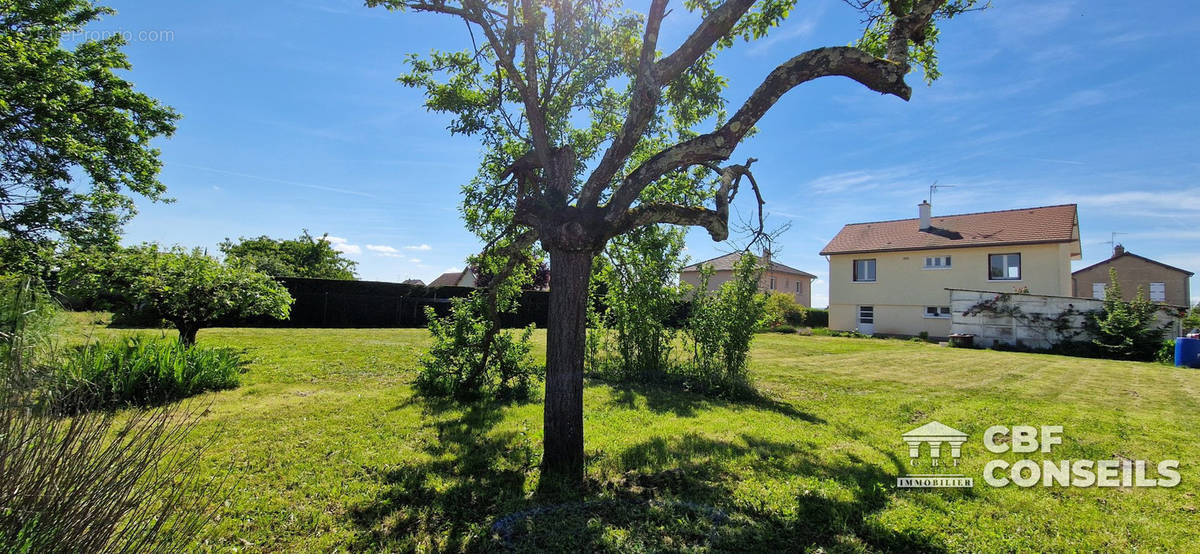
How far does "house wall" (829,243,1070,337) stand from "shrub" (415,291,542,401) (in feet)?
72.7

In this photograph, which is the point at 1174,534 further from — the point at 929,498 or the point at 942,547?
the point at 942,547

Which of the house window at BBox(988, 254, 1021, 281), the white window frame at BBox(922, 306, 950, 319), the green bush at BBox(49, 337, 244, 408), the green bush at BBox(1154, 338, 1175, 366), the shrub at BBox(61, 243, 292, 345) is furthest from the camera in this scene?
the white window frame at BBox(922, 306, 950, 319)

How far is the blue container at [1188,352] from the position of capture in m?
12.5

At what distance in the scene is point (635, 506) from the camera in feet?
11.8

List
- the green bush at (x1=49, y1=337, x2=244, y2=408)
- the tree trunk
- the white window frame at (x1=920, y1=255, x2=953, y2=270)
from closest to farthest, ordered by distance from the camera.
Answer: the tree trunk → the green bush at (x1=49, y1=337, x2=244, y2=408) → the white window frame at (x1=920, y1=255, x2=953, y2=270)

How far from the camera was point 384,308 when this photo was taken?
1995cm

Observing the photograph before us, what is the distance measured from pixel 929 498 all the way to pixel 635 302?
20.2 ft

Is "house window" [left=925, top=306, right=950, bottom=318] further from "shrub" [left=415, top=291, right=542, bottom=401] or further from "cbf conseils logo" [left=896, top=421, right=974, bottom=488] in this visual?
"shrub" [left=415, top=291, right=542, bottom=401]

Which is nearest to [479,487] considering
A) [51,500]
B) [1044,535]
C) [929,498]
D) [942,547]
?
[51,500]

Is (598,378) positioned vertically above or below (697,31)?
below

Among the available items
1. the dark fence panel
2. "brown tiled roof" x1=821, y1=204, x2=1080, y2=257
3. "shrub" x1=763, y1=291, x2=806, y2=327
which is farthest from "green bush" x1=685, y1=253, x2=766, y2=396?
"brown tiled roof" x1=821, y1=204, x2=1080, y2=257

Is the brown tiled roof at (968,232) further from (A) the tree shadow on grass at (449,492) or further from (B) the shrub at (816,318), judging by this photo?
(A) the tree shadow on grass at (449,492)

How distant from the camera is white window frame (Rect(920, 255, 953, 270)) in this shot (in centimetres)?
2258

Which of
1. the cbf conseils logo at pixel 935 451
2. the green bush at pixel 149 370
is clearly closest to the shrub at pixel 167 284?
the green bush at pixel 149 370
